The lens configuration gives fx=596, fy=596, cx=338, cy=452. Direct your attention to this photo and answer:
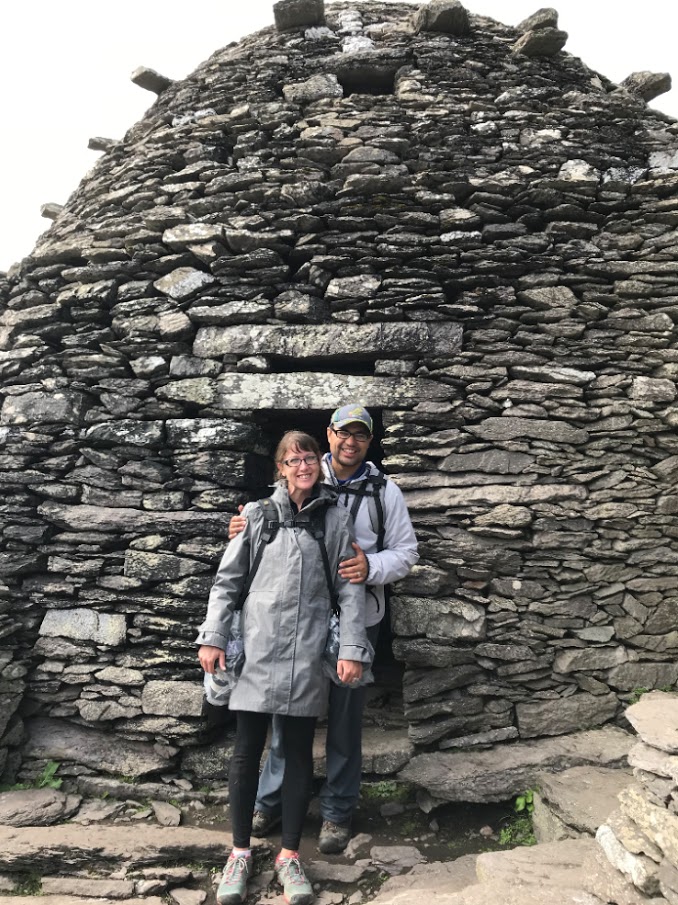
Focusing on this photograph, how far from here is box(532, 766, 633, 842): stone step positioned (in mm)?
3543

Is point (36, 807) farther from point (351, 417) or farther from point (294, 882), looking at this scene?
point (351, 417)

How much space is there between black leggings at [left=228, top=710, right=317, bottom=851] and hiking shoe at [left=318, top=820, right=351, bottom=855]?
0.63 m

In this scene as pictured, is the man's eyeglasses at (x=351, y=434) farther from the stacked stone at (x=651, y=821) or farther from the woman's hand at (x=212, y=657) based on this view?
the stacked stone at (x=651, y=821)

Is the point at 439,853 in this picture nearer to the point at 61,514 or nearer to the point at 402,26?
the point at 61,514

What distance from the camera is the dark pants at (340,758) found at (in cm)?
365

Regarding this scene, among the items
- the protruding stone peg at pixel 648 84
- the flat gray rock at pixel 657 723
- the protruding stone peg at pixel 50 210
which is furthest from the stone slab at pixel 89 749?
the protruding stone peg at pixel 648 84

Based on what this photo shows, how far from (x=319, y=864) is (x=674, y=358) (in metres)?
4.28

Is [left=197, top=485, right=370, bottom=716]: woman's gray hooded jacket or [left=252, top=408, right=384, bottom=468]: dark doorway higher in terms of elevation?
[left=252, top=408, right=384, bottom=468]: dark doorway

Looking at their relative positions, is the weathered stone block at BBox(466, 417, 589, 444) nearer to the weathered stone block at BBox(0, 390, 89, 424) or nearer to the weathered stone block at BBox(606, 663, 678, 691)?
the weathered stone block at BBox(606, 663, 678, 691)

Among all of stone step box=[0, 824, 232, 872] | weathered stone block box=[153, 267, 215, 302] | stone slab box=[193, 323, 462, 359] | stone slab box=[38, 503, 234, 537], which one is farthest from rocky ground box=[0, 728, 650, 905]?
weathered stone block box=[153, 267, 215, 302]

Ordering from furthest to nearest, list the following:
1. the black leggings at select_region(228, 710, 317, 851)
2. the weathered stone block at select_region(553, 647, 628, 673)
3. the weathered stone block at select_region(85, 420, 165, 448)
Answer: the weathered stone block at select_region(85, 420, 165, 448) → the weathered stone block at select_region(553, 647, 628, 673) → the black leggings at select_region(228, 710, 317, 851)

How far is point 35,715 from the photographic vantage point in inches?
184

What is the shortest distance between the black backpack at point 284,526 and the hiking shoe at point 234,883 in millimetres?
1332

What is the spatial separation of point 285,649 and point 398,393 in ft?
7.50
